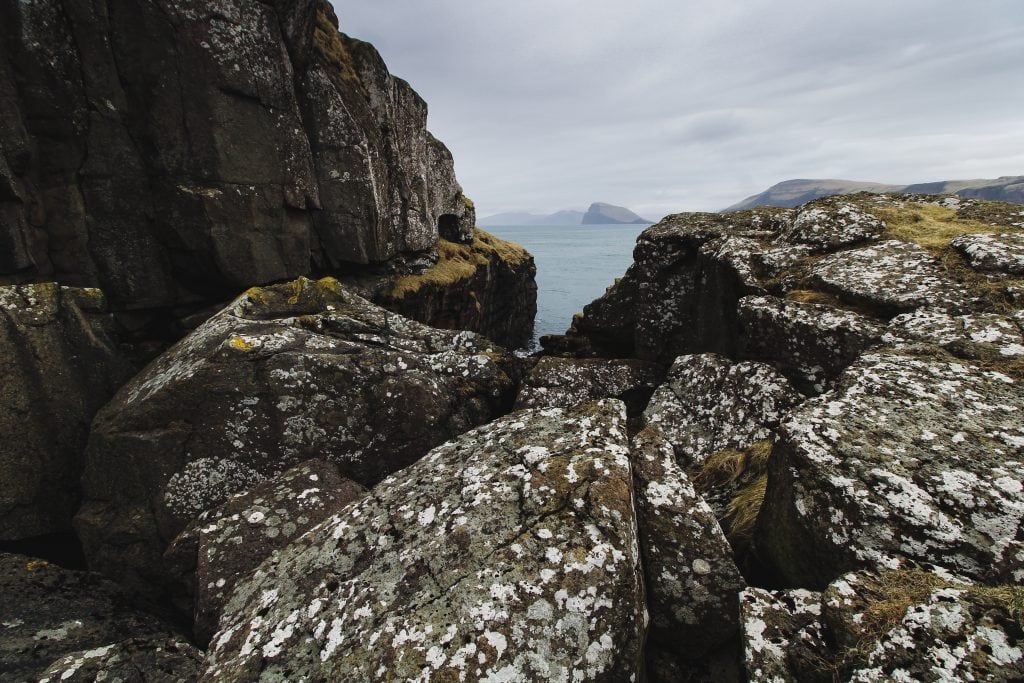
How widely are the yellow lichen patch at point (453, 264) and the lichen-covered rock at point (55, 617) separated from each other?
2141 cm

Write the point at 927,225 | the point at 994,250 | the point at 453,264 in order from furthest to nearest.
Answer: the point at 453,264, the point at 927,225, the point at 994,250

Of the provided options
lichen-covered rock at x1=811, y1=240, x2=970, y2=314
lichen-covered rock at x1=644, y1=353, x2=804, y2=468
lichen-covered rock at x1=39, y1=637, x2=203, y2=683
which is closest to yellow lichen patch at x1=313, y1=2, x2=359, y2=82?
lichen-covered rock at x1=644, y1=353, x2=804, y2=468

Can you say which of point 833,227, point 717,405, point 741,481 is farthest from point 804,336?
point 833,227

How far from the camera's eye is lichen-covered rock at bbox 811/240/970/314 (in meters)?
8.01

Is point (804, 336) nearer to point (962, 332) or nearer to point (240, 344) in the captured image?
point (962, 332)

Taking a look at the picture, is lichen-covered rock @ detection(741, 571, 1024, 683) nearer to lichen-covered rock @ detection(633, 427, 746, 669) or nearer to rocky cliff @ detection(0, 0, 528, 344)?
lichen-covered rock @ detection(633, 427, 746, 669)

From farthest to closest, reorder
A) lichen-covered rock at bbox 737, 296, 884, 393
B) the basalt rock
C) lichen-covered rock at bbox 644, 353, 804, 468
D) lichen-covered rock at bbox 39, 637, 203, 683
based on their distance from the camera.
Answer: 1. the basalt rock
2. lichen-covered rock at bbox 644, 353, 804, 468
3. lichen-covered rock at bbox 737, 296, 884, 393
4. lichen-covered rock at bbox 39, 637, 203, 683

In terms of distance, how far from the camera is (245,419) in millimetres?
8719

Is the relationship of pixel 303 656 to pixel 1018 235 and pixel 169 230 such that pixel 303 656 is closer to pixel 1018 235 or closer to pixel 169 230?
pixel 1018 235

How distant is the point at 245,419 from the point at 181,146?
15.8 m

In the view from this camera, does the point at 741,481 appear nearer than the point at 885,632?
No

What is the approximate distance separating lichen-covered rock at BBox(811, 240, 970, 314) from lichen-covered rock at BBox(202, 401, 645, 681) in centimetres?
605

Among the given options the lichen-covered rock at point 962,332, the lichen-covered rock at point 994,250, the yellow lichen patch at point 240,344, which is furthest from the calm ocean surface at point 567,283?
the yellow lichen patch at point 240,344

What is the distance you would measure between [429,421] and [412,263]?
2346cm
